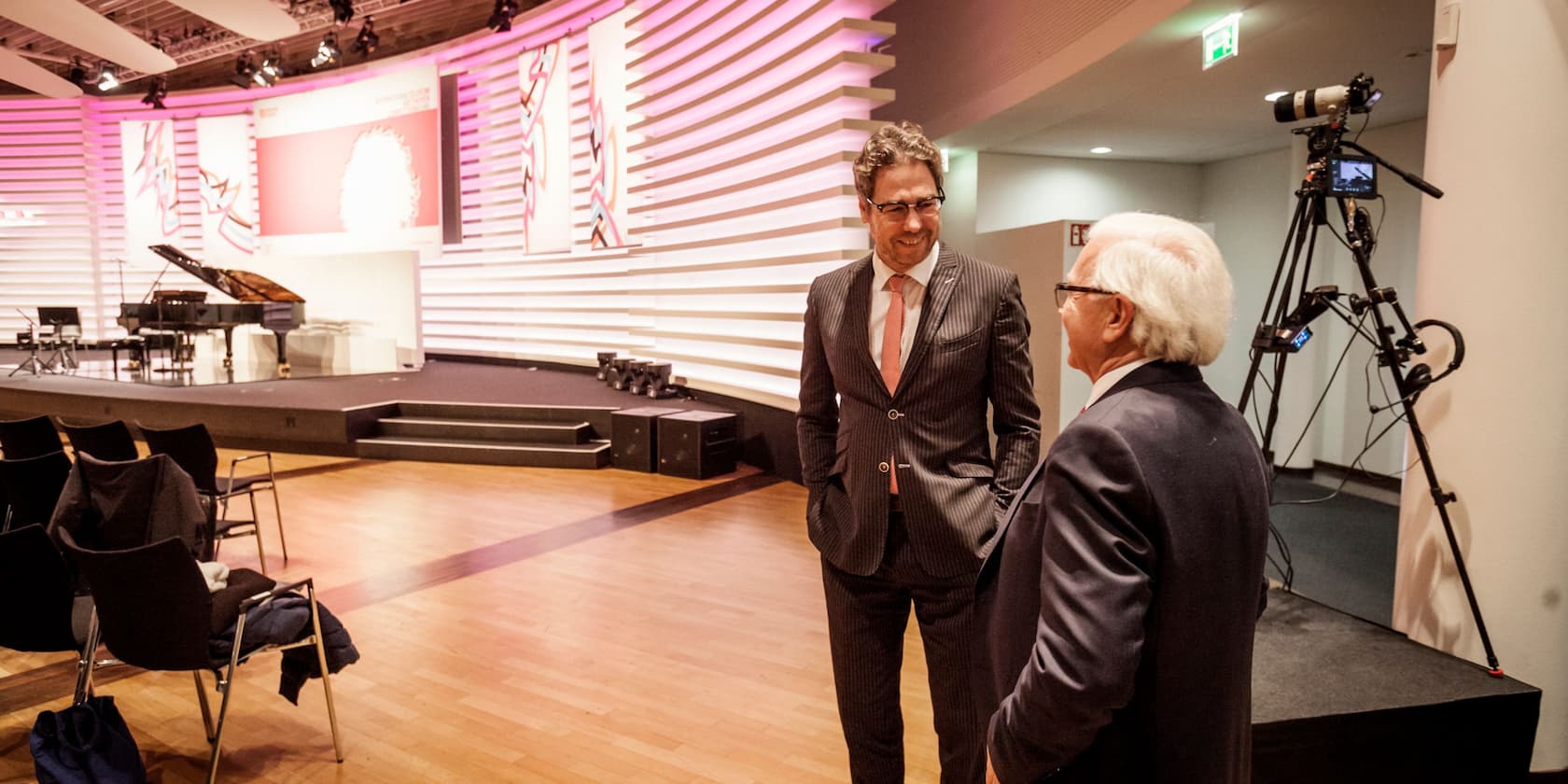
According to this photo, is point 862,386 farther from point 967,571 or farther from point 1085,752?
point 1085,752

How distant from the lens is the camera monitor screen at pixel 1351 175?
287 cm

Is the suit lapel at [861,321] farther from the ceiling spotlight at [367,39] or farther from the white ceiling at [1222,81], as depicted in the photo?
the ceiling spotlight at [367,39]

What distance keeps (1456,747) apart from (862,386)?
2023mm

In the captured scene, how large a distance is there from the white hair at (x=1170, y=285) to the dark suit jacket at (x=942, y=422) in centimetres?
62

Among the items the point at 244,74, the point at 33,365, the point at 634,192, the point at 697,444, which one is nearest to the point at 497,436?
the point at 697,444

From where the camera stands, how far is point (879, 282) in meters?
1.93

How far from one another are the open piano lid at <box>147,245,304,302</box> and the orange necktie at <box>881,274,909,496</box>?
36.0 ft

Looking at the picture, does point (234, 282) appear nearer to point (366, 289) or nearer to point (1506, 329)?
point (366, 289)

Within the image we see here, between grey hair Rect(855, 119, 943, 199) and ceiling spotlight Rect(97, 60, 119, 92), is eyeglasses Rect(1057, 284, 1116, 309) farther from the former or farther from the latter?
ceiling spotlight Rect(97, 60, 119, 92)

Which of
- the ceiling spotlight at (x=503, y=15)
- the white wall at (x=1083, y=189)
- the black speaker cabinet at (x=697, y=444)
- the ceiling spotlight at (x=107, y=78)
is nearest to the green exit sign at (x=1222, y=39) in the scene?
the white wall at (x=1083, y=189)

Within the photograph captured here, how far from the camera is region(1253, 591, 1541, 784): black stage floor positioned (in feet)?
7.84

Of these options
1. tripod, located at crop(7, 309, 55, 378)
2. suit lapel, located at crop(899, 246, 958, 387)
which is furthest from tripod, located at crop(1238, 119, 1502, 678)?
tripod, located at crop(7, 309, 55, 378)

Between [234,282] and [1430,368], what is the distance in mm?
11814

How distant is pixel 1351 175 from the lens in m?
2.89
